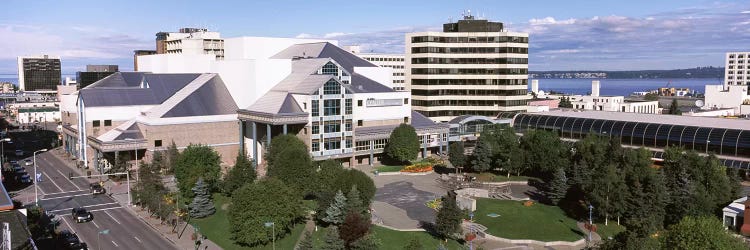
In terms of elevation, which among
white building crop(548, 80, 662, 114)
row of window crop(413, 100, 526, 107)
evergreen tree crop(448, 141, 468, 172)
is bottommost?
evergreen tree crop(448, 141, 468, 172)

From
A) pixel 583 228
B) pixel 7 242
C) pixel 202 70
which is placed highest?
pixel 202 70

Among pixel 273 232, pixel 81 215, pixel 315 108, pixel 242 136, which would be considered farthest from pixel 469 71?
pixel 81 215

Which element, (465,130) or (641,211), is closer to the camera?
(641,211)

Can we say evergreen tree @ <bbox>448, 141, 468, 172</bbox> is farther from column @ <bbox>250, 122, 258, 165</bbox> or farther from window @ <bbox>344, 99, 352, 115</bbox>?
column @ <bbox>250, 122, 258, 165</bbox>

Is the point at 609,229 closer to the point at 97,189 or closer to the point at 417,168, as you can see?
the point at 417,168

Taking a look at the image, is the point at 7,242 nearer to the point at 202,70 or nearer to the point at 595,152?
the point at 595,152

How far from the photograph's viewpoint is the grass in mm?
59188

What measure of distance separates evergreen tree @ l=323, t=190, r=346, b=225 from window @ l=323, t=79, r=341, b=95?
111ft

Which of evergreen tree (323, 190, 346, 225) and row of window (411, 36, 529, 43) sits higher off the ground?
row of window (411, 36, 529, 43)

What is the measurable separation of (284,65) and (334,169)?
4042 centimetres

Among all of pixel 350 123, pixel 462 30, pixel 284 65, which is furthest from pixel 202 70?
pixel 462 30

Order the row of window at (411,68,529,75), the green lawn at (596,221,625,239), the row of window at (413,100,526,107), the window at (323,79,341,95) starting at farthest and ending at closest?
the row of window at (413,100,526,107), the row of window at (411,68,529,75), the window at (323,79,341,95), the green lawn at (596,221,625,239)

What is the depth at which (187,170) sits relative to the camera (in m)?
74.8

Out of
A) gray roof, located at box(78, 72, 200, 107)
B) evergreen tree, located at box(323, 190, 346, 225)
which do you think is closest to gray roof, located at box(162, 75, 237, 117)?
gray roof, located at box(78, 72, 200, 107)
